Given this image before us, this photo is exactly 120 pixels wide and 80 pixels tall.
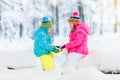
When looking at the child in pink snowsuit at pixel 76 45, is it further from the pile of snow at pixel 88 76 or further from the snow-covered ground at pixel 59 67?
the pile of snow at pixel 88 76

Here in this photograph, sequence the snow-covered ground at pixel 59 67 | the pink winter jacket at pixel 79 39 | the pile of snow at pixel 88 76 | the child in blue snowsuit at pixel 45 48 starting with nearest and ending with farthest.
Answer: the pile of snow at pixel 88 76 → the snow-covered ground at pixel 59 67 → the pink winter jacket at pixel 79 39 → the child in blue snowsuit at pixel 45 48

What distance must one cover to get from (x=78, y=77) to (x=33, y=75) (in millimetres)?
2297

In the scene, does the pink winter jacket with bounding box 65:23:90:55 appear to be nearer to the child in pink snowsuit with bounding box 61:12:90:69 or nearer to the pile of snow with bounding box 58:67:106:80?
the child in pink snowsuit with bounding box 61:12:90:69

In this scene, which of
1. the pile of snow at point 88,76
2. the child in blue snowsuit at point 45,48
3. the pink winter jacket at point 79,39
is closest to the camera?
the pile of snow at point 88,76

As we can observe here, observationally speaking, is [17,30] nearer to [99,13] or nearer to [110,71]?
[99,13]

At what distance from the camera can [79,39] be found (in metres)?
10.1

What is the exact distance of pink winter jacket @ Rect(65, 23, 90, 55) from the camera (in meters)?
10.1

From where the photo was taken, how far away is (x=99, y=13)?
5297 centimetres

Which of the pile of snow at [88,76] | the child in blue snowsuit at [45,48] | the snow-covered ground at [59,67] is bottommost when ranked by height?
the snow-covered ground at [59,67]

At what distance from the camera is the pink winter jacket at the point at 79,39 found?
10141 millimetres

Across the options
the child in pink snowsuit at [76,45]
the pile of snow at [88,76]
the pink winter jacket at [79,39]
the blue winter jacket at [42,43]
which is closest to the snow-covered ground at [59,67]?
the pile of snow at [88,76]

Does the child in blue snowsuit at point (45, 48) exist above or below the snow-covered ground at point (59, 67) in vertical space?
above

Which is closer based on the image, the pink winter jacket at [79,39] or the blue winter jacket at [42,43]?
the pink winter jacket at [79,39]

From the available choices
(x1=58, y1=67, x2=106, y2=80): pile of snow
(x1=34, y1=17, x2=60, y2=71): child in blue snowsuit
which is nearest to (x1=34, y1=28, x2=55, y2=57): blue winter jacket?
(x1=34, y1=17, x2=60, y2=71): child in blue snowsuit
